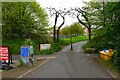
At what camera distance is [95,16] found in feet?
73.6

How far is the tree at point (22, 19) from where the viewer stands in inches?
822

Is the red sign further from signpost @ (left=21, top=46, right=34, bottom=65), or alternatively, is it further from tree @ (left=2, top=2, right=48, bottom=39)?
tree @ (left=2, top=2, right=48, bottom=39)

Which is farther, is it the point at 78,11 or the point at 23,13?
the point at 78,11

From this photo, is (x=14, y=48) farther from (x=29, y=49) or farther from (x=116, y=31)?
(x=116, y=31)

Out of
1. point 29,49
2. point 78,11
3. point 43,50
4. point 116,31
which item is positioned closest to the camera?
point 116,31

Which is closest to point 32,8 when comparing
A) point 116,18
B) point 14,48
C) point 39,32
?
point 39,32

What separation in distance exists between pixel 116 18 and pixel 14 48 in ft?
50.2

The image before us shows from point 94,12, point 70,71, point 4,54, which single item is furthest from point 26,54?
point 94,12

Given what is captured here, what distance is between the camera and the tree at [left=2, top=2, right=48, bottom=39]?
20.9 metres

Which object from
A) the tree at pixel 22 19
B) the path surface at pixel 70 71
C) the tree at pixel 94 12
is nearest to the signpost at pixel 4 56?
the path surface at pixel 70 71

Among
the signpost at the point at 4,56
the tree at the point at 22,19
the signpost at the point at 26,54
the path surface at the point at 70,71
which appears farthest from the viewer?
the tree at the point at 22,19

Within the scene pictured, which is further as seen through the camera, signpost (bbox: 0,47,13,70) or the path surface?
signpost (bbox: 0,47,13,70)

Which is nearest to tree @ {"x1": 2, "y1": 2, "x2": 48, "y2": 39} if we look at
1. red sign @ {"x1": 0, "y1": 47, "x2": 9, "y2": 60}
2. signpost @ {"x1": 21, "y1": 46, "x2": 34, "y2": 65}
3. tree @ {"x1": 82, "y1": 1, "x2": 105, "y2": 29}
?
tree @ {"x1": 82, "y1": 1, "x2": 105, "y2": 29}

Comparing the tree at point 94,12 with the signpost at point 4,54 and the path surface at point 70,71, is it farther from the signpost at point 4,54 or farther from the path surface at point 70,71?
the signpost at point 4,54
